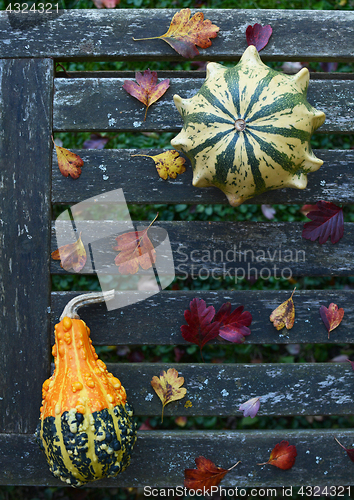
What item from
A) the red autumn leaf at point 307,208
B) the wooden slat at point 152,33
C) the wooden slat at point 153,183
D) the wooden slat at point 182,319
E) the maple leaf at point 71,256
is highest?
the wooden slat at point 152,33

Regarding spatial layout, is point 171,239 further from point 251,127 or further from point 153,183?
point 251,127

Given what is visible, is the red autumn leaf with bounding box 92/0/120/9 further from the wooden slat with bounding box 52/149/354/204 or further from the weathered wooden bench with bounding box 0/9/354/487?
the wooden slat with bounding box 52/149/354/204

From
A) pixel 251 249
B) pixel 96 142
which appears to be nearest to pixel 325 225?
pixel 251 249

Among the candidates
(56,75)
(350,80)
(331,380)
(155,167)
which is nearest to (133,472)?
(331,380)

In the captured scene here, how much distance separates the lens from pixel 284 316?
132 cm

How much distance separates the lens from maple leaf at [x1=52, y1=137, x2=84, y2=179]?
130 cm

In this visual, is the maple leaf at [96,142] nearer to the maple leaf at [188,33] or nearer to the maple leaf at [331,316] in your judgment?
the maple leaf at [188,33]

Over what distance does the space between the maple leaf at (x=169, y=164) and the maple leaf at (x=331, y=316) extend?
71 centimetres

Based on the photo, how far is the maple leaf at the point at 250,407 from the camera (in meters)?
1.29

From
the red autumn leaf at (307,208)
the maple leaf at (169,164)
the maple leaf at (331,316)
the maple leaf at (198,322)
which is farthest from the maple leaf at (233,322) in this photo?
the red autumn leaf at (307,208)

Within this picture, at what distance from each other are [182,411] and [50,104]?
3.85 ft

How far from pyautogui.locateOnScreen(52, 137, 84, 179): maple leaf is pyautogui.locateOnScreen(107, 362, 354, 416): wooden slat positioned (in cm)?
69

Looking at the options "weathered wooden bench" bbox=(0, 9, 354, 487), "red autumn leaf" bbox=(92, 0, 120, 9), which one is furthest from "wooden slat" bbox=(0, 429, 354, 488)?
"red autumn leaf" bbox=(92, 0, 120, 9)

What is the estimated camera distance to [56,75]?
4.54 feet
